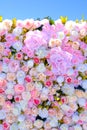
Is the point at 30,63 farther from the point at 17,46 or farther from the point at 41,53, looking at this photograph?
the point at 17,46

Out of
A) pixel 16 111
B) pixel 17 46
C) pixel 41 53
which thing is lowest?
pixel 16 111

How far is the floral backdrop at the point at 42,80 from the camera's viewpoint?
16.1 feet

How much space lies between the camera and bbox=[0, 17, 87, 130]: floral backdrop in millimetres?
4906

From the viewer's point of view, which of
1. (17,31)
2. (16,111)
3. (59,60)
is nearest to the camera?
(59,60)

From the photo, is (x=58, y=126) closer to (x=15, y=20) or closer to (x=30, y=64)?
(x=30, y=64)

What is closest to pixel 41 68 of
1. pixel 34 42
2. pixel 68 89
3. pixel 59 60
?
pixel 59 60

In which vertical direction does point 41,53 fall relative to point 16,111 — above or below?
above

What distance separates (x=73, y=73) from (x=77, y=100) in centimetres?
42

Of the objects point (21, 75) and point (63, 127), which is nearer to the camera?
point (21, 75)

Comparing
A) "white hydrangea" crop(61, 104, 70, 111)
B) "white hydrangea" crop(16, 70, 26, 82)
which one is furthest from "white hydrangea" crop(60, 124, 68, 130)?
"white hydrangea" crop(16, 70, 26, 82)

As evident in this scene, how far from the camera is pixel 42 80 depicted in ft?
16.1

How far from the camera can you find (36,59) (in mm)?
4914

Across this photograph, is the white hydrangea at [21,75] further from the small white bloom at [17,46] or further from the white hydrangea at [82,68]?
the white hydrangea at [82,68]

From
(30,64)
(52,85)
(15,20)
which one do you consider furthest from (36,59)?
(15,20)
